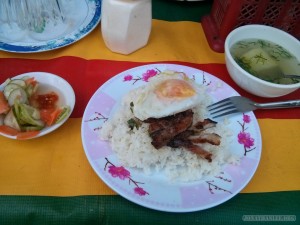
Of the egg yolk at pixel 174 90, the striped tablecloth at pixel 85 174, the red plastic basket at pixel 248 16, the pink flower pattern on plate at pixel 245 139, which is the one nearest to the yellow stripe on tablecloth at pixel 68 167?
the striped tablecloth at pixel 85 174

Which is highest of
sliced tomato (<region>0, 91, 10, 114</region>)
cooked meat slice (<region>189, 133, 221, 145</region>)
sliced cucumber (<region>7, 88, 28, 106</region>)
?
cooked meat slice (<region>189, 133, 221, 145</region>)

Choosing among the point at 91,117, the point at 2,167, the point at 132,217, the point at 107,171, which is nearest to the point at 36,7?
the point at 91,117

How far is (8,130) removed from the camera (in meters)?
1.08

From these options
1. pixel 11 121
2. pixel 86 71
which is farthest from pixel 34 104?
pixel 86 71

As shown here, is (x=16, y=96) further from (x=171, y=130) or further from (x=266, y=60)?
(x=266, y=60)

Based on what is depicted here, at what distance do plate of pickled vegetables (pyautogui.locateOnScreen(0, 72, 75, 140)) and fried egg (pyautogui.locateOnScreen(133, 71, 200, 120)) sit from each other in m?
0.30

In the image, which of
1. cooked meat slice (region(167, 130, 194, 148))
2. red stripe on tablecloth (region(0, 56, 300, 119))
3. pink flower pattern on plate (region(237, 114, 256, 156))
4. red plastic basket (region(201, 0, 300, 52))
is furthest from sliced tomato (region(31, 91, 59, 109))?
red plastic basket (region(201, 0, 300, 52))

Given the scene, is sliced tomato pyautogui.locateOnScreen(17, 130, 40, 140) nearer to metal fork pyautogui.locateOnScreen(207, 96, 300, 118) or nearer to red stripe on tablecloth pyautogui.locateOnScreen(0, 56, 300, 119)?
red stripe on tablecloth pyautogui.locateOnScreen(0, 56, 300, 119)

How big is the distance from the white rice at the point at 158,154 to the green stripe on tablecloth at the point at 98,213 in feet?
0.42

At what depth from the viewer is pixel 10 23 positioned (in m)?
1.59

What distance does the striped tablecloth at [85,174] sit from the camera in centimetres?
98

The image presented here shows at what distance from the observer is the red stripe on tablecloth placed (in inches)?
53.0

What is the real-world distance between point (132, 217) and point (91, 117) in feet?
1.34

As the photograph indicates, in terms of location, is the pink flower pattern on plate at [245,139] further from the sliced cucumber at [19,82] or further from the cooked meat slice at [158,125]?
the sliced cucumber at [19,82]
